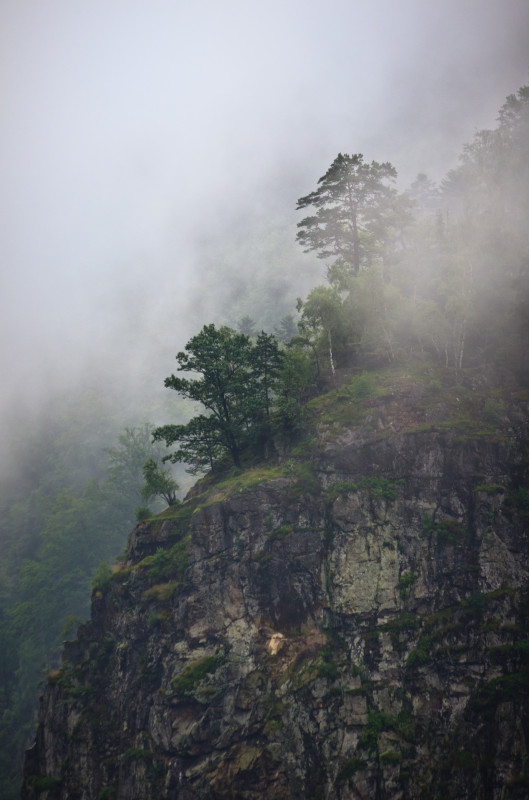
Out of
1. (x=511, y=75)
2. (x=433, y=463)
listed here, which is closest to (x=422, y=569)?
(x=433, y=463)

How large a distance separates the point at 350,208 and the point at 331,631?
1766 inches

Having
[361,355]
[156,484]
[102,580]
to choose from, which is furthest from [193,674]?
[361,355]

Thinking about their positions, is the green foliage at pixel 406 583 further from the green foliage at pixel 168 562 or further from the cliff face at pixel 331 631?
the green foliage at pixel 168 562

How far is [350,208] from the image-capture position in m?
53.9

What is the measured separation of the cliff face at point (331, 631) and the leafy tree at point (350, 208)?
75.4 ft

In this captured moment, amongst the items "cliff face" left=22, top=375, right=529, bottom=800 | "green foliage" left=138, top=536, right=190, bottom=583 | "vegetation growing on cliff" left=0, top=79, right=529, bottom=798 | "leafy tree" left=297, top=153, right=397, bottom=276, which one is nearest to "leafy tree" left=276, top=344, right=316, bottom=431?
"vegetation growing on cliff" left=0, top=79, right=529, bottom=798

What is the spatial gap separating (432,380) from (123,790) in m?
38.0

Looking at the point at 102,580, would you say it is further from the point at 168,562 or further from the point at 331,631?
the point at 331,631

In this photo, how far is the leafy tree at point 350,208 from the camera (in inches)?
2061

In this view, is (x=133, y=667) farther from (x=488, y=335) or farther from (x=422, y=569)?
(x=488, y=335)

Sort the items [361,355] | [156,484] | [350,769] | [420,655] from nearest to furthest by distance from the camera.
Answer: [350,769] → [420,655] → [156,484] → [361,355]

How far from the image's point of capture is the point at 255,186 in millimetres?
199375

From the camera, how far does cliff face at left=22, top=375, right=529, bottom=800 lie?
26875mm

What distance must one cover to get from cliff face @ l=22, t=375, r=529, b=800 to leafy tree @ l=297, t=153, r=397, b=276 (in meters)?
23.0
